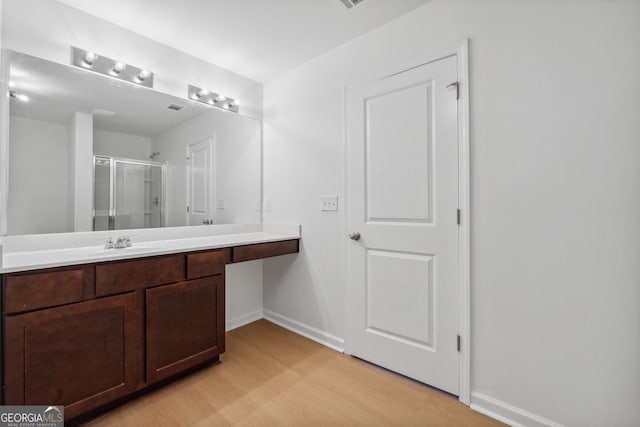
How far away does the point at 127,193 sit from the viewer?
200 centimetres

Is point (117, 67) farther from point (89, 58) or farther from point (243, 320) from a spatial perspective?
point (243, 320)

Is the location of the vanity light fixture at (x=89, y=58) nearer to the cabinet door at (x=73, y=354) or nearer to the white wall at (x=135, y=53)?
the white wall at (x=135, y=53)

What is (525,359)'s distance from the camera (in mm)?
1418

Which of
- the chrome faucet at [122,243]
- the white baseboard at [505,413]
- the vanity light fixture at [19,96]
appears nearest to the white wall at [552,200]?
the white baseboard at [505,413]

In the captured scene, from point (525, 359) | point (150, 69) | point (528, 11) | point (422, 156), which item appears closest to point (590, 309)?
point (525, 359)

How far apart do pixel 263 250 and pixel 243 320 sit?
89 centimetres

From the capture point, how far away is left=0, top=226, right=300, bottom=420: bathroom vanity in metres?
1.25

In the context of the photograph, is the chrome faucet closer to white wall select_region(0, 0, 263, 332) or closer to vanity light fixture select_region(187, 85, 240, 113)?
white wall select_region(0, 0, 263, 332)

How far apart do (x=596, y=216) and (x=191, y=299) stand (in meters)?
2.15

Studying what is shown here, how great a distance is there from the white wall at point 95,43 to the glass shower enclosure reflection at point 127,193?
0.62m

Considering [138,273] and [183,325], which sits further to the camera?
[183,325]

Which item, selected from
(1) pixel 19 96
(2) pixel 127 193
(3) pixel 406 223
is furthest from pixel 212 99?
(3) pixel 406 223

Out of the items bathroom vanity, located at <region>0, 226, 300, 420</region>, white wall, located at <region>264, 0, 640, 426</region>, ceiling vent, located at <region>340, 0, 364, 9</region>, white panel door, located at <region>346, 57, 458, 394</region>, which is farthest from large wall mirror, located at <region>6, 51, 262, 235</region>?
white wall, located at <region>264, 0, 640, 426</region>

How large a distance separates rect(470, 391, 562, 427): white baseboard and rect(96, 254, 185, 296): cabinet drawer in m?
1.82
